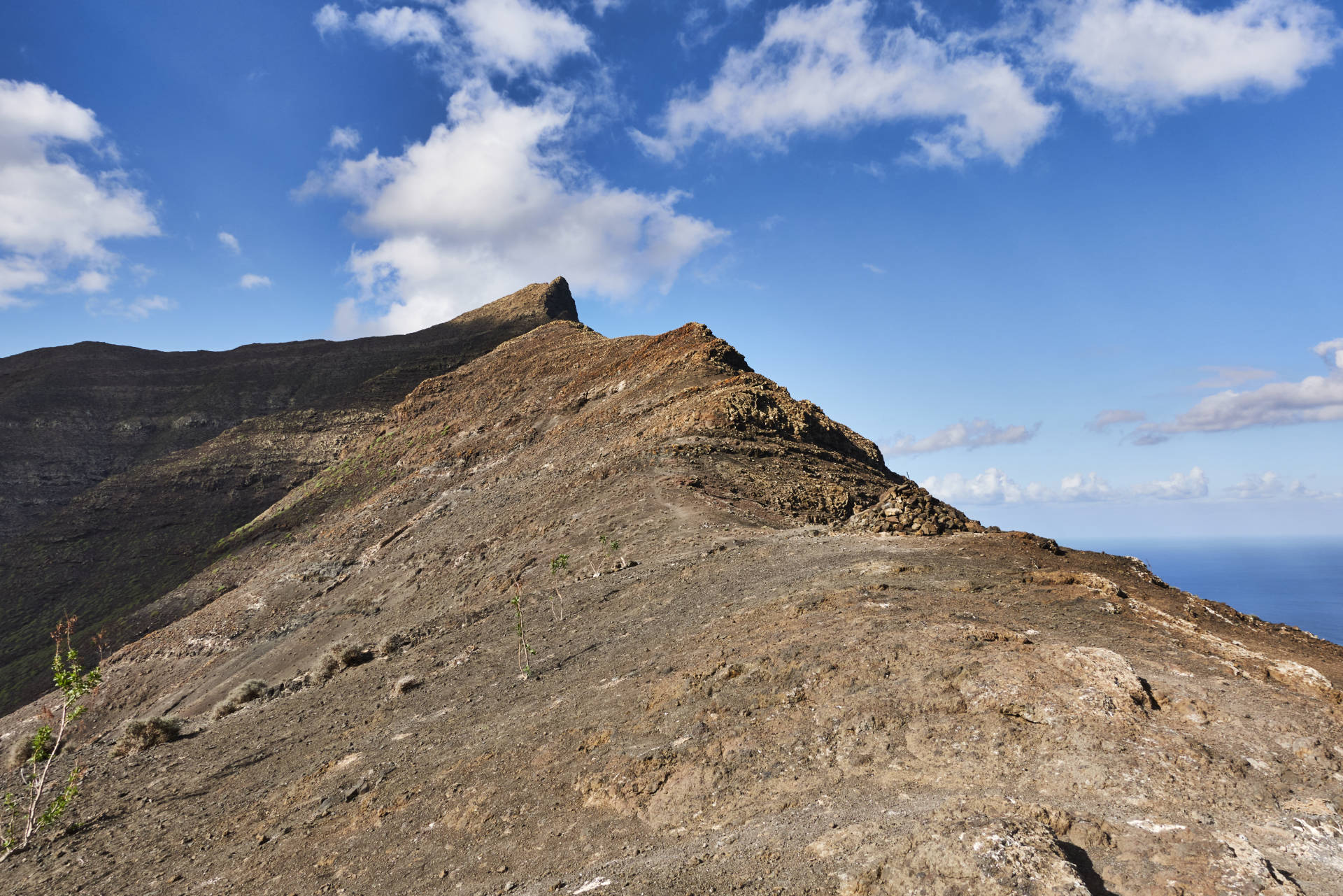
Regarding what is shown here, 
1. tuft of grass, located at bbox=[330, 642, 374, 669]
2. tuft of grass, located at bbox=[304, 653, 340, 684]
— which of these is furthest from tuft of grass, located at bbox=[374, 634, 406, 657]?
tuft of grass, located at bbox=[304, 653, 340, 684]

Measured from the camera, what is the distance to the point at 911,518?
16906mm

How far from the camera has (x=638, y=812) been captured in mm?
6789

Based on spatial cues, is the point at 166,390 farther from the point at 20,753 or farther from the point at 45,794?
the point at 45,794

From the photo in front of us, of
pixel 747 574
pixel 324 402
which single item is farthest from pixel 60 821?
pixel 324 402

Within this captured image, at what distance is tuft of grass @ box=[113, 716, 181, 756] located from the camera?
1474 cm

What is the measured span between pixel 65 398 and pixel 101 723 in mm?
61785

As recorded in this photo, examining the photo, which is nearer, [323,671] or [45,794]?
[45,794]

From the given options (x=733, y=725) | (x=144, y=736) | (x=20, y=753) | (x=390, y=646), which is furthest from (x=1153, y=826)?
(x=20, y=753)

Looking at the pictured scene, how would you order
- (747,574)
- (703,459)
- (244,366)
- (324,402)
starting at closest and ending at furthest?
1. (747,574)
2. (703,459)
3. (324,402)
4. (244,366)

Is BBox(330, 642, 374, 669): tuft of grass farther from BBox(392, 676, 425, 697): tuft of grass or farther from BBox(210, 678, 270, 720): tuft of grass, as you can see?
BBox(392, 676, 425, 697): tuft of grass

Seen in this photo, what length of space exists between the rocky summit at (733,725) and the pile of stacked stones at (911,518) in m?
0.08

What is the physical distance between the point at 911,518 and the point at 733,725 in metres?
10.6

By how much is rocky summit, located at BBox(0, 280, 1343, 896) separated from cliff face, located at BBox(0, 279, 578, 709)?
25.0 m

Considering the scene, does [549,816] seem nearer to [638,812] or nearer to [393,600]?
[638,812]
